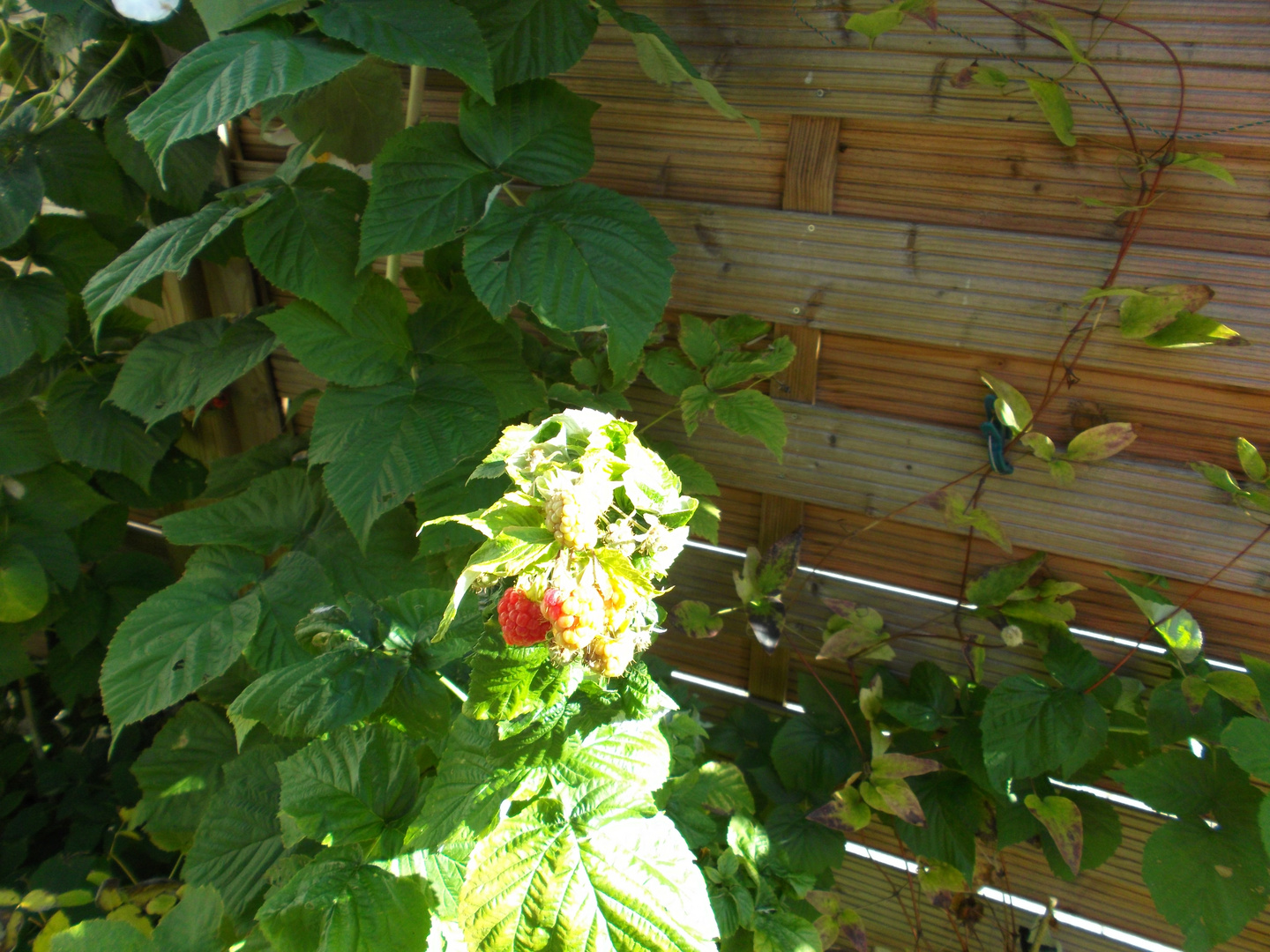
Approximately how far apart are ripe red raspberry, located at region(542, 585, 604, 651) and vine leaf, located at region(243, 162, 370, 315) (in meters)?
0.74

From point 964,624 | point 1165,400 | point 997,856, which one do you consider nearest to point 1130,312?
point 1165,400

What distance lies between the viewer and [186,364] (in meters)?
1.27

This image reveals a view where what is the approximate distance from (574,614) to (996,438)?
0.83 metres

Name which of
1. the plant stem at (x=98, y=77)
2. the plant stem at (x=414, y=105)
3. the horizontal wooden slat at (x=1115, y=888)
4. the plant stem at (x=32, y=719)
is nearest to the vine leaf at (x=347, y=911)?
the plant stem at (x=414, y=105)

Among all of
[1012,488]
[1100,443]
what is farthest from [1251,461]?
[1012,488]

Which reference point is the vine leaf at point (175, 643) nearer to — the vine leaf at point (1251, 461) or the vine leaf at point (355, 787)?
the vine leaf at point (355, 787)

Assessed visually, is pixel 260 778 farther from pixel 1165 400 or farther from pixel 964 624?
pixel 1165 400

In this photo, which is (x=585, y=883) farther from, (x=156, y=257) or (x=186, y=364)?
(x=186, y=364)

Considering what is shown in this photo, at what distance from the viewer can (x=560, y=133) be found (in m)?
1.06

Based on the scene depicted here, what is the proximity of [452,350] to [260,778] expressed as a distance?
60cm

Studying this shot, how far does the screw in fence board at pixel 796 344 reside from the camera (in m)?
1.08

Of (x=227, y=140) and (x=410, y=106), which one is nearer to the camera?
(x=410, y=106)

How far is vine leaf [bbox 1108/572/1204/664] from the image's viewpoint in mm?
999

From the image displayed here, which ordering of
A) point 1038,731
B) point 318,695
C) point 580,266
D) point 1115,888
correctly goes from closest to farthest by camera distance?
point 318,695
point 580,266
point 1038,731
point 1115,888
